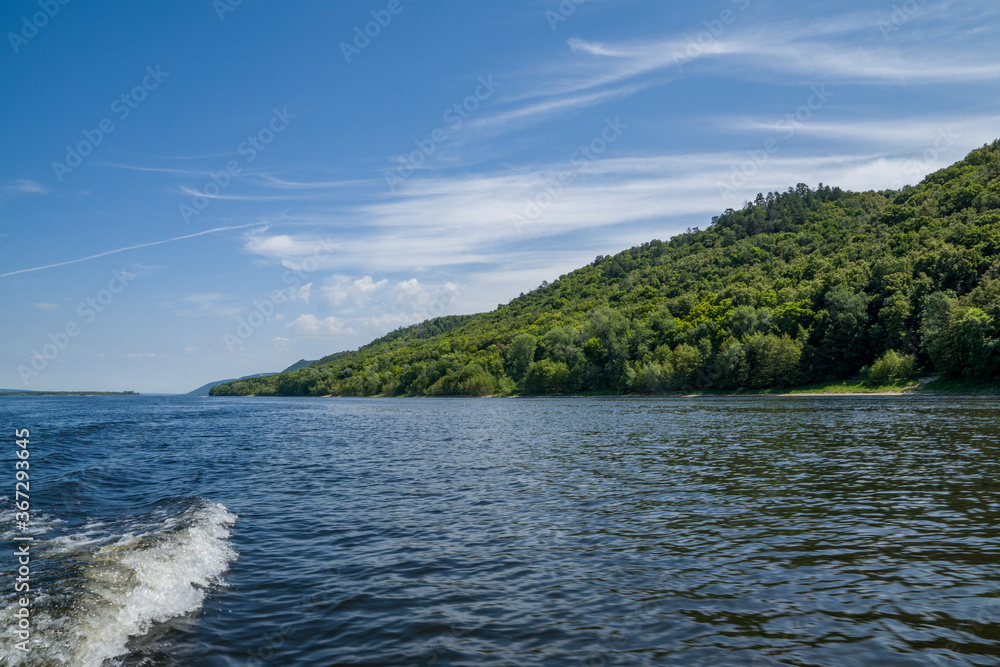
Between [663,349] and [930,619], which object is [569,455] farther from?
[663,349]

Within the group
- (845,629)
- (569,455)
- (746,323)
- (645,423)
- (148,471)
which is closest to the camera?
(845,629)

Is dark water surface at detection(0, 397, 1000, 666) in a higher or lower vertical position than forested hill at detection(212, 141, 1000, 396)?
lower

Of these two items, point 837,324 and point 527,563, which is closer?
point 527,563

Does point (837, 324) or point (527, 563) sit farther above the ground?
point (837, 324)

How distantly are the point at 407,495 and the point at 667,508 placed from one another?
408 inches

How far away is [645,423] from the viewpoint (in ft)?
187

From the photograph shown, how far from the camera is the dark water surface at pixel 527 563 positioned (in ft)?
31.7

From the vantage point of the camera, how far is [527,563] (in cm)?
1401

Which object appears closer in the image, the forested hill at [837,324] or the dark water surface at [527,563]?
the dark water surface at [527,563]

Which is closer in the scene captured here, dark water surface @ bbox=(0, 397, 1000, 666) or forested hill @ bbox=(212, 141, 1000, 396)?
dark water surface @ bbox=(0, 397, 1000, 666)

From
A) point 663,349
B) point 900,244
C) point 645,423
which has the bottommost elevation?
point 645,423

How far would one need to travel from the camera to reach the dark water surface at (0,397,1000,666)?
9672 mm

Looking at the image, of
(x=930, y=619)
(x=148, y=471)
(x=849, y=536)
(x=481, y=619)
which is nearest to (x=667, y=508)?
(x=849, y=536)

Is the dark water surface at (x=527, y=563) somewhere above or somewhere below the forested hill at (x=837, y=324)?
below
